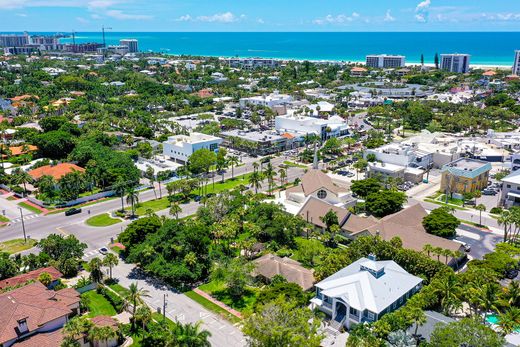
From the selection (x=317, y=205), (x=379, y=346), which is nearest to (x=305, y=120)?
(x=317, y=205)

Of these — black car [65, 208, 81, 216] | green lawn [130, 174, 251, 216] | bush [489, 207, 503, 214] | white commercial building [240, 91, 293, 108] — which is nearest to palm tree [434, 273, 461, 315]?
bush [489, 207, 503, 214]

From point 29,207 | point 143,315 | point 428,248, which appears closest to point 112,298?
point 143,315

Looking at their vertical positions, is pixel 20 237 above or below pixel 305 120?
below

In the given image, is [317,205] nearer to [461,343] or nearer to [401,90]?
[461,343]

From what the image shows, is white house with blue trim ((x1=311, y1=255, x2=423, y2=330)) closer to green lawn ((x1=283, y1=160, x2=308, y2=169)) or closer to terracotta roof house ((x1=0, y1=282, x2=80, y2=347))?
terracotta roof house ((x1=0, y1=282, x2=80, y2=347))

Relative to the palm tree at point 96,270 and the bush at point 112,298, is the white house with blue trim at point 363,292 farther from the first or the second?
the palm tree at point 96,270

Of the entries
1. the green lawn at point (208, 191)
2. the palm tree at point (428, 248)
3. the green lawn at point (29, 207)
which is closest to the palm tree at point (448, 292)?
the palm tree at point (428, 248)
